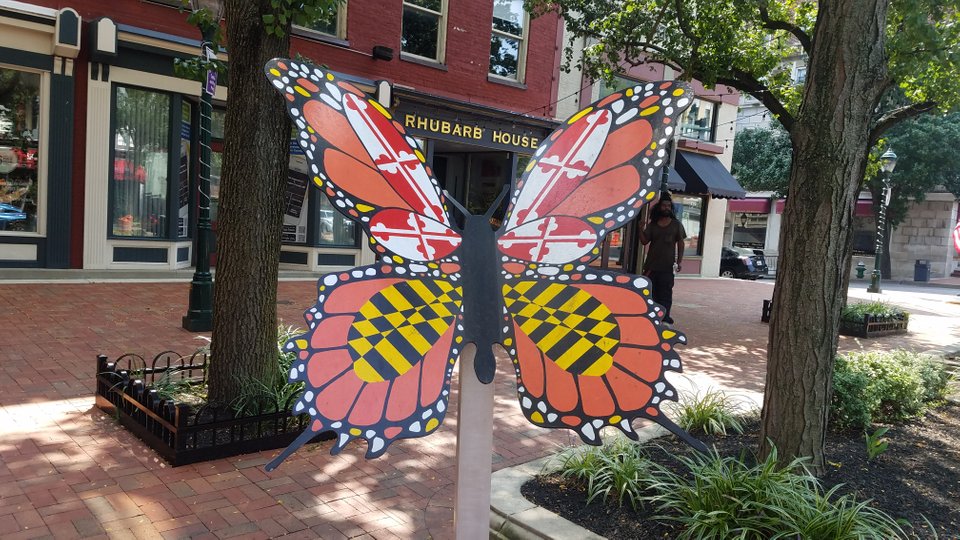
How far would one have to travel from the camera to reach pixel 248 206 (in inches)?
179

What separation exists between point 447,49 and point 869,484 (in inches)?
492

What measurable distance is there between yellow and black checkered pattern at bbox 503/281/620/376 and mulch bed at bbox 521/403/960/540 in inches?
52.0

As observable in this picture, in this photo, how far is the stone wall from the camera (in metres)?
33.5

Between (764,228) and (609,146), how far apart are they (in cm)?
4151

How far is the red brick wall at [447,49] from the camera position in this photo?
10.9 m

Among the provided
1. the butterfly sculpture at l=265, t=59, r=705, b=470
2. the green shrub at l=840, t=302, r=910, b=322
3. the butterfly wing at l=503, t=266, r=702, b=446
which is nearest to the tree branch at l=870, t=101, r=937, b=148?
the green shrub at l=840, t=302, r=910, b=322

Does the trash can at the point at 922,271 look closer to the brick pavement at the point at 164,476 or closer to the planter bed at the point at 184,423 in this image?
the brick pavement at the point at 164,476

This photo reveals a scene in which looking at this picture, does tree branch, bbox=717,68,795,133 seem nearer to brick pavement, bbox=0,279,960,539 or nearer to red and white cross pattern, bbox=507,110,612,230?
brick pavement, bbox=0,279,960,539

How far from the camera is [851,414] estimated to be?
4875 mm

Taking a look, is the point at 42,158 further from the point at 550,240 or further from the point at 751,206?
the point at 751,206

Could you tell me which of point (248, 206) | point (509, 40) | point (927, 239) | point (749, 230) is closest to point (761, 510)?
point (248, 206)

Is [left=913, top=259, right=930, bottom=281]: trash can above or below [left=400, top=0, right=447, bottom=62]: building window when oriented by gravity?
below

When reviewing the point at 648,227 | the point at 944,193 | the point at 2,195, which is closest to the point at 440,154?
the point at 648,227

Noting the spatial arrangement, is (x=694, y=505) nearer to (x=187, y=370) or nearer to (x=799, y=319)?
(x=799, y=319)
